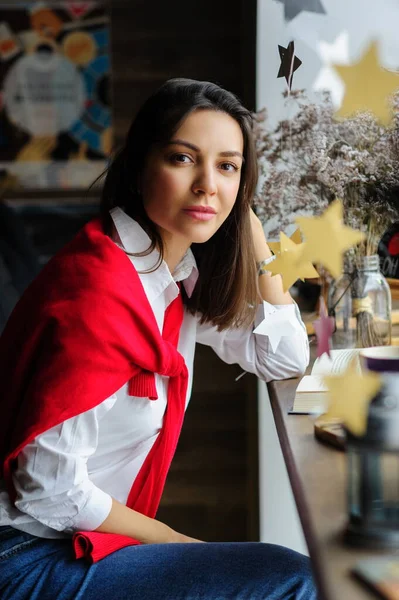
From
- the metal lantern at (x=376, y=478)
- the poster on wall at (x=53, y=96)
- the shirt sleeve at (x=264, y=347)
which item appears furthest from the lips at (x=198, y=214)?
the poster on wall at (x=53, y=96)

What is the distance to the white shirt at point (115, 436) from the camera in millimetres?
1133

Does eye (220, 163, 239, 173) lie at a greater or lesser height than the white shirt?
greater

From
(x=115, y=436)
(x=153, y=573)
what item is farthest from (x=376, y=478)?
(x=115, y=436)

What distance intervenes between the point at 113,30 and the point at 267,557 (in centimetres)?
212

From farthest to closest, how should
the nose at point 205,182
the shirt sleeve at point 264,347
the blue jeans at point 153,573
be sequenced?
the shirt sleeve at point 264,347
the nose at point 205,182
the blue jeans at point 153,573

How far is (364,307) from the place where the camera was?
1549 mm

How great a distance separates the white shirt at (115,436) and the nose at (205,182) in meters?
0.12

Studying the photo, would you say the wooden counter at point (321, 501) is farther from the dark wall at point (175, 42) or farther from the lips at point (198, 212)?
the dark wall at point (175, 42)

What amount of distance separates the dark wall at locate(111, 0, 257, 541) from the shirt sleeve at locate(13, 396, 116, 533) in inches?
63.1

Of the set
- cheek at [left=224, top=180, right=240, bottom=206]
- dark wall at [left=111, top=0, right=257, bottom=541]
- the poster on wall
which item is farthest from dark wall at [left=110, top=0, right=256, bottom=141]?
cheek at [left=224, top=180, right=240, bottom=206]

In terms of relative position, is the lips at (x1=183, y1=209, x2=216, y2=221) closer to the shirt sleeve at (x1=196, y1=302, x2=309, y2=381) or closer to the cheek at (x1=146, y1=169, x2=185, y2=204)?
the cheek at (x1=146, y1=169, x2=185, y2=204)

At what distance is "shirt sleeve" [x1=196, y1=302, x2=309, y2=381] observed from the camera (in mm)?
1493

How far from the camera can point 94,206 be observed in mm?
3484

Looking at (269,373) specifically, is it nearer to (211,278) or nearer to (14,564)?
(211,278)
